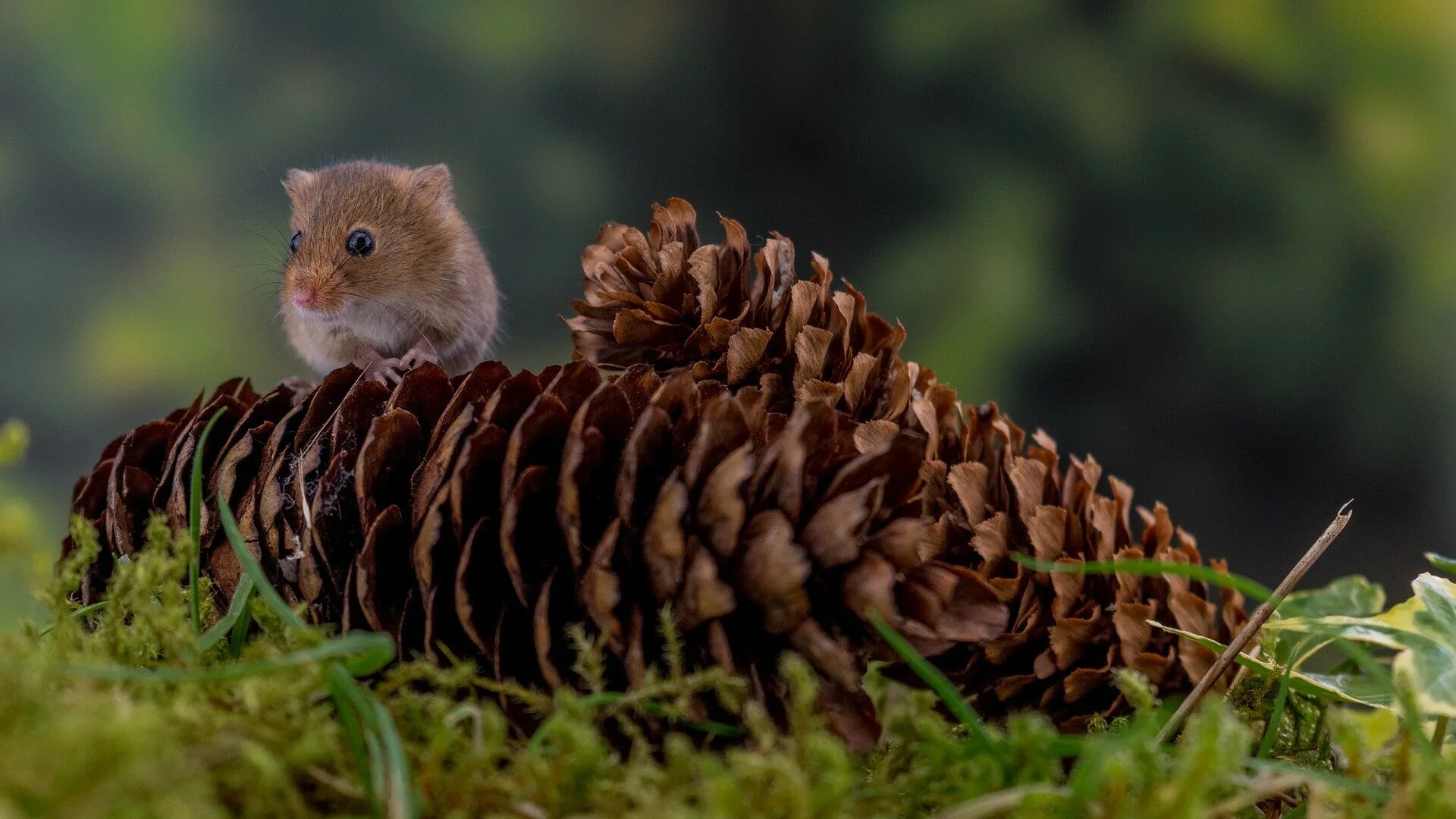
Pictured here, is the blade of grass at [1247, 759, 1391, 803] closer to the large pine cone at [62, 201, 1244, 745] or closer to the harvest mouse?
the large pine cone at [62, 201, 1244, 745]

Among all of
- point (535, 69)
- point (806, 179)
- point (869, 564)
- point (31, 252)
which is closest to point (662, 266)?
point (869, 564)

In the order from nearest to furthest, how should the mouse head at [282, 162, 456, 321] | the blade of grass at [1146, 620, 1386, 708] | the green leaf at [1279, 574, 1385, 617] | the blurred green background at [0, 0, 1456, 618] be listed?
the blade of grass at [1146, 620, 1386, 708], the green leaf at [1279, 574, 1385, 617], the mouse head at [282, 162, 456, 321], the blurred green background at [0, 0, 1456, 618]

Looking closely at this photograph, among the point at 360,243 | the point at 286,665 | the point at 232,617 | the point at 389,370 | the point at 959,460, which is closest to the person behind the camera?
the point at 286,665

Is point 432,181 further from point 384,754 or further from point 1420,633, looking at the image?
point 1420,633

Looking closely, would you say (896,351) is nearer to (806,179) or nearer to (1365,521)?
(806,179)

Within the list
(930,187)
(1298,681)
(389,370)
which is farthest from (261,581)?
(930,187)

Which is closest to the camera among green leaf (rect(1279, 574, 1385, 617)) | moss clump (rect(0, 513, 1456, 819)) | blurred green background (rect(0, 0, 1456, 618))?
moss clump (rect(0, 513, 1456, 819))

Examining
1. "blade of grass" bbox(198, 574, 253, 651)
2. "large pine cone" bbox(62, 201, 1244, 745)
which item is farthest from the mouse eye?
"blade of grass" bbox(198, 574, 253, 651)
